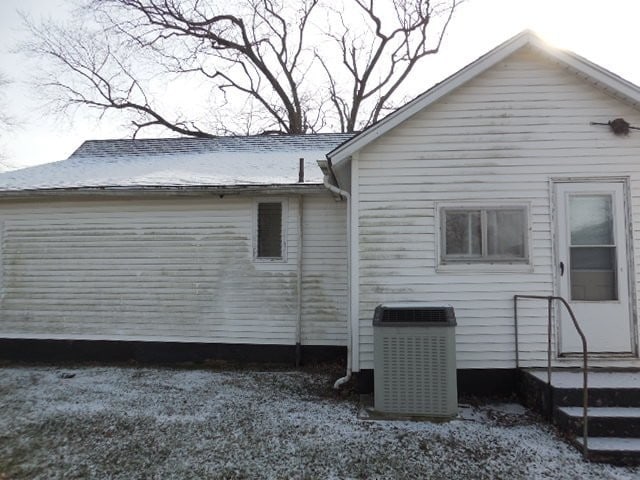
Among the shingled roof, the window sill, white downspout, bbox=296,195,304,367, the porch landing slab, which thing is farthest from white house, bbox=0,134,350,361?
the porch landing slab

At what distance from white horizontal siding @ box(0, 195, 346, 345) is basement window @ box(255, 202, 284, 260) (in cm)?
15

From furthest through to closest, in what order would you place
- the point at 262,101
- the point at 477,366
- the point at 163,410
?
the point at 262,101
the point at 477,366
the point at 163,410

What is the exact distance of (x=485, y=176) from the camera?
561cm

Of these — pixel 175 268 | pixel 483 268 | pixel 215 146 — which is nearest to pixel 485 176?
pixel 483 268

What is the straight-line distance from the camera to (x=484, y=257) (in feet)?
18.1

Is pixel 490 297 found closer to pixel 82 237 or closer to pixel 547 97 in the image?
pixel 547 97

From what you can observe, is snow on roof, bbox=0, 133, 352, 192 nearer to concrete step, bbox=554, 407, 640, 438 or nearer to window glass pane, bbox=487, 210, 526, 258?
window glass pane, bbox=487, 210, 526, 258

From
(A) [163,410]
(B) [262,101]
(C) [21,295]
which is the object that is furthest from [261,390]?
(B) [262,101]

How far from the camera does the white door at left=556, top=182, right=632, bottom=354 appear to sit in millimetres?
5262

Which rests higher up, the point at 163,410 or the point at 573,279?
the point at 573,279

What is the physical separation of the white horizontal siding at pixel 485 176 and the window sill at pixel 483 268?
0.03 meters

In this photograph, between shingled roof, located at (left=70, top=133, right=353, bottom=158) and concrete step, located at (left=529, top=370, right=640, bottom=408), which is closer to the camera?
concrete step, located at (left=529, top=370, right=640, bottom=408)

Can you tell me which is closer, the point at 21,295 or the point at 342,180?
the point at 342,180

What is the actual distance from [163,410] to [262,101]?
757 inches
